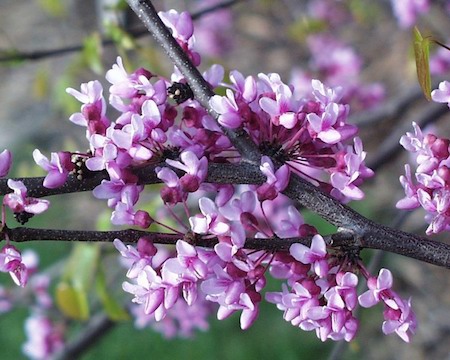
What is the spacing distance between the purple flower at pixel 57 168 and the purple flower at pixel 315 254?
0.29 meters

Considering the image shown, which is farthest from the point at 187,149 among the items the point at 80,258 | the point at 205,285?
the point at 80,258

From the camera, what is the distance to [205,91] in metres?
0.92

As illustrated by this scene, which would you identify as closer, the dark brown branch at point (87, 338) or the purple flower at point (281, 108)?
the purple flower at point (281, 108)

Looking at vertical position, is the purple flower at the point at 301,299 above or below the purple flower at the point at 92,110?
below

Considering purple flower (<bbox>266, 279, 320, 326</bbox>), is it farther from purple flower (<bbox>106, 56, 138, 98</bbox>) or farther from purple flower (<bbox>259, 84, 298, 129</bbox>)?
purple flower (<bbox>106, 56, 138, 98</bbox>)

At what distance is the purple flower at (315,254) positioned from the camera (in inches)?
32.9

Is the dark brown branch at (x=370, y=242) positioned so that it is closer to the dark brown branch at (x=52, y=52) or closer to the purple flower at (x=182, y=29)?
the purple flower at (x=182, y=29)

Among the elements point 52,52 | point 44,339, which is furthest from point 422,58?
point 44,339

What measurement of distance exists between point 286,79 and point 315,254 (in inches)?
136

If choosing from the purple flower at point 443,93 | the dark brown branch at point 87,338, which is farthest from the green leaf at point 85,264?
the purple flower at point 443,93

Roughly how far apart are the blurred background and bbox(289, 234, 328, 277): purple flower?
881mm

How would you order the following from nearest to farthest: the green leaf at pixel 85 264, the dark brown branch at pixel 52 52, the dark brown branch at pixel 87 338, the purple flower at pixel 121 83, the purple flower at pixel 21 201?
the purple flower at pixel 21 201
the purple flower at pixel 121 83
the green leaf at pixel 85 264
the dark brown branch at pixel 52 52
the dark brown branch at pixel 87 338

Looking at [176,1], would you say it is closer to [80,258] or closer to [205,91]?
[80,258]

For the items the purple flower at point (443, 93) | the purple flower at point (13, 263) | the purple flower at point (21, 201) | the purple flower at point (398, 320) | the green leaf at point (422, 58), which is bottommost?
the purple flower at point (398, 320)
